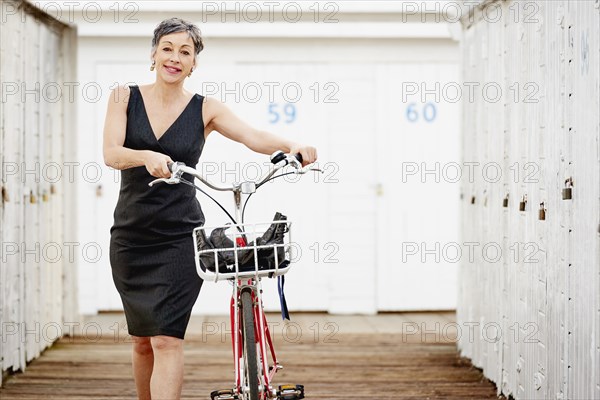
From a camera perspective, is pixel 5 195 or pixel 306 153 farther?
pixel 5 195

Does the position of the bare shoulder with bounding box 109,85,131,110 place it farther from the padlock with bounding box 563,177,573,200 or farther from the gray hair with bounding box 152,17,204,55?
the padlock with bounding box 563,177,573,200

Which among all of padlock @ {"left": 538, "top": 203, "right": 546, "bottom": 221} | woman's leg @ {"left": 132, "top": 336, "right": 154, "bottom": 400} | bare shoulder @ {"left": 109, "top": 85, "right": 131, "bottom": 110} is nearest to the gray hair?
bare shoulder @ {"left": 109, "top": 85, "right": 131, "bottom": 110}

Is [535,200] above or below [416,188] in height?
below

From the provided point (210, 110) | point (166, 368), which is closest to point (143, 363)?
point (166, 368)

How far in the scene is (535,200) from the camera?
4410 mm

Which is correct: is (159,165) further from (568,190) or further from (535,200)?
(535,200)

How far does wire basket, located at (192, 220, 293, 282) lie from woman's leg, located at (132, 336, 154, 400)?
27.5 inches

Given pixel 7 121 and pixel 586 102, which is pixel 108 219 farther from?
pixel 586 102

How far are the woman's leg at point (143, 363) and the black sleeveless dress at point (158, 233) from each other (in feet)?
0.45

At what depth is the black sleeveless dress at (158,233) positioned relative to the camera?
10.7ft

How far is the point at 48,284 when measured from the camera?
6.47m

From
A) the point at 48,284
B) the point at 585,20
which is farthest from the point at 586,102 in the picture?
the point at 48,284

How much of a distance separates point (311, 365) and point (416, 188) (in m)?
2.74

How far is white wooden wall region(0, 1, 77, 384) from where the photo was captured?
531 cm
